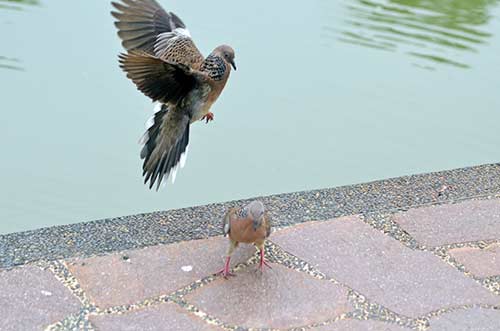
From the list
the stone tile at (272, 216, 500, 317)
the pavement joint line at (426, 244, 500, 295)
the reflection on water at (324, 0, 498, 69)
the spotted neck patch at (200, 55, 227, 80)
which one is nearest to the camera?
the stone tile at (272, 216, 500, 317)

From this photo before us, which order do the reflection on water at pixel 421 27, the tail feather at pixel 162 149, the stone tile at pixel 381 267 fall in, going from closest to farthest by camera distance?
the stone tile at pixel 381 267 < the tail feather at pixel 162 149 < the reflection on water at pixel 421 27

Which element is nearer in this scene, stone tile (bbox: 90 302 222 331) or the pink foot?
stone tile (bbox: 90 302 222 331)

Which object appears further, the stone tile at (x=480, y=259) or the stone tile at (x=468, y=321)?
the stone tile at (x=480, y=259)

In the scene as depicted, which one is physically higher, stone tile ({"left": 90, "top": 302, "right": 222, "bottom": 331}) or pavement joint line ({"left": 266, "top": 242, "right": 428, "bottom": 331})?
stone tile ({"left": 90, "top": 302, "right": 222, "bottom": 331})

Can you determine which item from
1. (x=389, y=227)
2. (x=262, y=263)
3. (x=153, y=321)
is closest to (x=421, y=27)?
(x=389, y=227)

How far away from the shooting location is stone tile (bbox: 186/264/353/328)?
2549 mm

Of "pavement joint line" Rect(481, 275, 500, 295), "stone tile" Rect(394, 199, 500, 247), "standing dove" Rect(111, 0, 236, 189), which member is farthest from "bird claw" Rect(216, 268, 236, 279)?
"pavement joint line" Rect(481, 275, 500, 295)

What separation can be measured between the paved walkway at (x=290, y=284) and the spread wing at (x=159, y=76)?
584 mm

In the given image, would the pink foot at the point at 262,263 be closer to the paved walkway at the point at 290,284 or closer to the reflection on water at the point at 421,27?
the paved walkway at the point at 290,284

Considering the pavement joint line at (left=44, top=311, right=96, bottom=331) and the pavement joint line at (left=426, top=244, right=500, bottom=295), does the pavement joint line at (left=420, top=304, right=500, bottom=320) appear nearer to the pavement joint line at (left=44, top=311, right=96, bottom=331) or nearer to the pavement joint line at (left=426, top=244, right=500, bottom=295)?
the pavement joint line at (left=426, top=244, right=500, bottom=295)

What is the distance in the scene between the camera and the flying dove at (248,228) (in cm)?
275

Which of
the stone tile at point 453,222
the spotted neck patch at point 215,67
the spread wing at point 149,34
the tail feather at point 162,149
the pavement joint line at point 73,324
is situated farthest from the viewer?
the spread wing at point 149,34

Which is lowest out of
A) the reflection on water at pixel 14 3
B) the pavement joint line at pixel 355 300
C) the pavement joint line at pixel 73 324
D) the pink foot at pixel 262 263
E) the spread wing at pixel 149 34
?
the pavement joint line at pixel 355 300

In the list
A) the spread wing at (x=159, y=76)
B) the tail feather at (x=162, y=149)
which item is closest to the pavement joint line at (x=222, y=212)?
the tail feather at (x=162, y=149)
